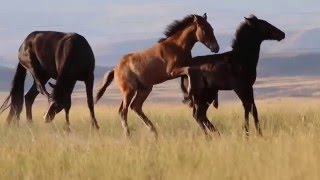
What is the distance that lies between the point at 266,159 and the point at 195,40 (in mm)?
4109

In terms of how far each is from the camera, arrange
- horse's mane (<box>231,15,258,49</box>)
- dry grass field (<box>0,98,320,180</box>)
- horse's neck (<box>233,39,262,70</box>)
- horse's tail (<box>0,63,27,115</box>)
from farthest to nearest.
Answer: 1. horse's tail (<box>0,63,27,115</box>)
2. horse's mane (<box>231,15,258,49</box>)
3. horse's neck (<box>233,39,262,70</box>)
4. dry grass field (<box>0,98,320,180</box>)

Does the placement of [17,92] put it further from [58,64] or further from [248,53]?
[248,53]

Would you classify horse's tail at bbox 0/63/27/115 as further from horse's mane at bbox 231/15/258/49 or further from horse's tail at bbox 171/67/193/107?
horse's mane at bbox 231/15/258/49

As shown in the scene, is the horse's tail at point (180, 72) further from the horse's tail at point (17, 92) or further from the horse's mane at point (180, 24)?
the horse's tail at point (17, 92)

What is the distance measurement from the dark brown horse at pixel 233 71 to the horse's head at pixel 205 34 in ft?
0.57

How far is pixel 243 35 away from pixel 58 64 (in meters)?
3.27

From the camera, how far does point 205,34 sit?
35.9 feet

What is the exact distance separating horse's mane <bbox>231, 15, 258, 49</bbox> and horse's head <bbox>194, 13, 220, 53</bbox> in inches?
11.8

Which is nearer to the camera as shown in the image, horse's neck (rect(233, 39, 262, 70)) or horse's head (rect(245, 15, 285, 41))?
horse's neck (rect(233, 39, 262, 70))

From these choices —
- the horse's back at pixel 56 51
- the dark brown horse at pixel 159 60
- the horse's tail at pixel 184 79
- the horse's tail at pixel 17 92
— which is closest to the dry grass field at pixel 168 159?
the horse's tail at pixel 184 79

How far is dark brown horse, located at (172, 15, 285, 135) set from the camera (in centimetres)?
1063

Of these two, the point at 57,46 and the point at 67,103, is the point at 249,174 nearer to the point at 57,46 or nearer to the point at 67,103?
the point at 67,103

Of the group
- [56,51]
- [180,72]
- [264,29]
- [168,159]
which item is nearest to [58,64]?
[56,51]

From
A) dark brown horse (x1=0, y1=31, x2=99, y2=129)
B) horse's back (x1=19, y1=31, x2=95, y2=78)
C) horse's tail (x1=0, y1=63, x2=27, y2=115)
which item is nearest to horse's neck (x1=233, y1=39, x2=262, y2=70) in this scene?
dark brown horse (x1=0, y1=31, x2=99, y2=129)
